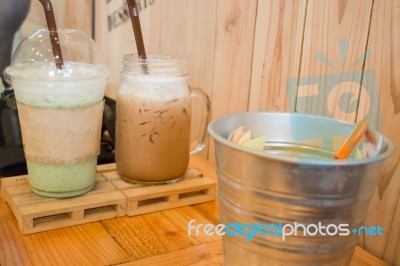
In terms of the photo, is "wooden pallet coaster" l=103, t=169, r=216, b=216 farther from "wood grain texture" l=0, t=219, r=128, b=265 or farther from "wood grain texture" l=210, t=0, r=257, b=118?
"wood grain texture" l=210, t=0, r=257, b=118

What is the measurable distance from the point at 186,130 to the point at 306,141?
13.9 inches

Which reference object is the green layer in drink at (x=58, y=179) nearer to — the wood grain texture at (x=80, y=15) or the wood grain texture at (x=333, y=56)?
the wood grain texture at (x=333, y=56)

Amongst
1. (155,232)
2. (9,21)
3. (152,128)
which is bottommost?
(155,232)

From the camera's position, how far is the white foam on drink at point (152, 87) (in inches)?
33.9

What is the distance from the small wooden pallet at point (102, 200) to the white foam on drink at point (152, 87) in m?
0.18

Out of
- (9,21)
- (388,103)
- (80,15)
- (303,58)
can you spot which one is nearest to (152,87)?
(303,58)

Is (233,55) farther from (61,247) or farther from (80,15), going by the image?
(80,15)

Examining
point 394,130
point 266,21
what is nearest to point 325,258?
point 394,130

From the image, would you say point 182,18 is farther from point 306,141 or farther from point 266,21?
point 306,141

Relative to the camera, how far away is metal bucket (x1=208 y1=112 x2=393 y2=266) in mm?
457

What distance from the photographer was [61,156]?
0.81 meters

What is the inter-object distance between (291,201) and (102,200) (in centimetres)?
45

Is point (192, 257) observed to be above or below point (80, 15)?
below

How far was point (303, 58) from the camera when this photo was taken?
85cm
